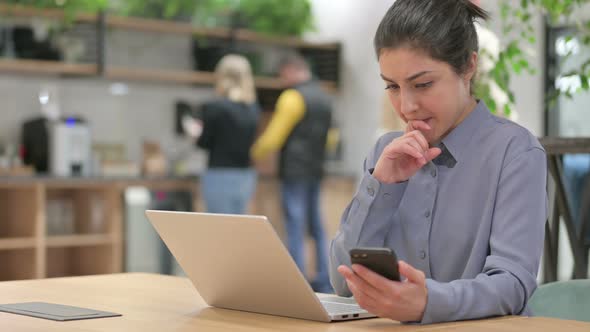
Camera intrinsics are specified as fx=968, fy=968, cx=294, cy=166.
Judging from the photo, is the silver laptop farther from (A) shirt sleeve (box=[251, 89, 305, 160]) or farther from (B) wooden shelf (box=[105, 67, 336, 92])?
(B) wooden shelf (box=[105, 67, 336, 92])

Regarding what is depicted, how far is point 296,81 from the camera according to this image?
6512 millimetres

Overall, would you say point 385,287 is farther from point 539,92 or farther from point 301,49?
point 301,49

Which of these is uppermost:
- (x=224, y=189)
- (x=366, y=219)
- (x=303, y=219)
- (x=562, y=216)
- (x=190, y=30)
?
(x=190, y=30)

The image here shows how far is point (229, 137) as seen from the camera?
6.11 m

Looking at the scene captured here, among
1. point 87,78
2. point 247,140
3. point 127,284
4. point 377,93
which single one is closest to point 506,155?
point 127,284

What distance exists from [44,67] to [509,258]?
509 cm

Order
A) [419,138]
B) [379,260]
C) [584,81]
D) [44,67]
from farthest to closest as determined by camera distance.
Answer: [44,67]
[584,81]
[419,138]
[379,260]

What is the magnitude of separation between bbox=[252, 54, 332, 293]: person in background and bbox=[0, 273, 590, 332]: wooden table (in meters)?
4.49

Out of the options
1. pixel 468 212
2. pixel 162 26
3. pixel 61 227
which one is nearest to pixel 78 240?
pixel 61 227

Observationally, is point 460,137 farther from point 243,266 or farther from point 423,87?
point 243,266

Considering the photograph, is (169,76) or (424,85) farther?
(169,76)

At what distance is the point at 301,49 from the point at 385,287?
21.4 ft

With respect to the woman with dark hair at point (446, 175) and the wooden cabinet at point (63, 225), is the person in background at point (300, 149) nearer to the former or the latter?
the wooden cabinet at point (63, 225)

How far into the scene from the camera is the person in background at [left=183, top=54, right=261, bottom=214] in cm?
607
